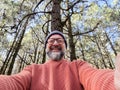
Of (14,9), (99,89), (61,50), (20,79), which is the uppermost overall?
(14,9)

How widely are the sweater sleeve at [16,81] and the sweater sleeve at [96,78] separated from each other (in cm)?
50

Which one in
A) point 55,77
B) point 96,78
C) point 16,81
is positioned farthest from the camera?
point 55,77

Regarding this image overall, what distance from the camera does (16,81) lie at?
6.10 feet

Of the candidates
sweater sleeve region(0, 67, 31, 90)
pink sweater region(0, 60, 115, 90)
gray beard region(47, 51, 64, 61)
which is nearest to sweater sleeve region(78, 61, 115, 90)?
pink sweater region(0, 60, 115, 90)

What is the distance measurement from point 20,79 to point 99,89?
74cm

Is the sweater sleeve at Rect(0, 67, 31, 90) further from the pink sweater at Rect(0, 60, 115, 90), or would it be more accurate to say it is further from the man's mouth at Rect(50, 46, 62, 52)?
the man's mouth at Rect(50, 46, 62, 52)

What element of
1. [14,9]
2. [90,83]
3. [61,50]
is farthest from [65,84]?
Result: [14,9]

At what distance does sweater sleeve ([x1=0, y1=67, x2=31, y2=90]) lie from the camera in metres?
1.65

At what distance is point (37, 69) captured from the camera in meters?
2.31

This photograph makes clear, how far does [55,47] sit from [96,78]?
3.10 ft

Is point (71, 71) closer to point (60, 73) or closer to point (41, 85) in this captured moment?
point (60, 73)

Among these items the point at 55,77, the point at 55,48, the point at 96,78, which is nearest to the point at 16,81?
the point at 55,77

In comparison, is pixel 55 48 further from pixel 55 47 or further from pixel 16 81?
pixel 16 81

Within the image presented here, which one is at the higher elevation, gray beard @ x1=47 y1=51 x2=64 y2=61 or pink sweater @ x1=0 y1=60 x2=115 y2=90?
gray beard @ x1=47 y1=51 x2=64 y2=61
